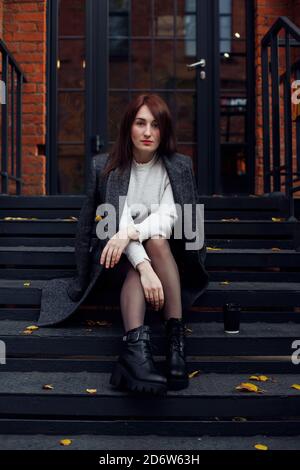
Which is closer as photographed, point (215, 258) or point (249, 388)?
point (249, 388)

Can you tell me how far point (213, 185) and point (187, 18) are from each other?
155cm

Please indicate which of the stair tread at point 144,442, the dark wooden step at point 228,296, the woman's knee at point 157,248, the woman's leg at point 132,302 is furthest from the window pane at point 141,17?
the stair tread at point 144,442

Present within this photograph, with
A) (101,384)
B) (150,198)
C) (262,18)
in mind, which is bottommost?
(101,384)

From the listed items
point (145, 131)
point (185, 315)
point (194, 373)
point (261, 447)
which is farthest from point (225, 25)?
point (261, 447)

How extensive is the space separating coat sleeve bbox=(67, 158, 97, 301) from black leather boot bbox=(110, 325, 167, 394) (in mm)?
463

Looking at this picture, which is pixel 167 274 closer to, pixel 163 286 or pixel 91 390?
pixel 163 286

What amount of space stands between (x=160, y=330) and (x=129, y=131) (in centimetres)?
89

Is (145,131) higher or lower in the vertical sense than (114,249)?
higher

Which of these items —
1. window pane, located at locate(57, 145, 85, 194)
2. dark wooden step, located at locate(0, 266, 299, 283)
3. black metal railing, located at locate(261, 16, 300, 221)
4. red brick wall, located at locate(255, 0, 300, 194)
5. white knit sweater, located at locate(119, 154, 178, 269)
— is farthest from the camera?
window pane, located at locate(57, 145, 85, 194)

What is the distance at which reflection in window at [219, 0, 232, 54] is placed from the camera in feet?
15.9

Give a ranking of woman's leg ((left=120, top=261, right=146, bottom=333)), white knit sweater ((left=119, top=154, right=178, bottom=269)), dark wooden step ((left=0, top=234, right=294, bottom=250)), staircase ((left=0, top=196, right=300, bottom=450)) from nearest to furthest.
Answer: staircase ((left=0, top=196, right=300, bottom=450)) → woman's leg ((left=120, top=261, right=146, bottom=333)) → white knit sweater ((left=119, top=154, right=178, bottom=269)) → dark wooden step ((left=0, top=234, right=294, bottom=250))

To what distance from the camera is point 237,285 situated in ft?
8.95

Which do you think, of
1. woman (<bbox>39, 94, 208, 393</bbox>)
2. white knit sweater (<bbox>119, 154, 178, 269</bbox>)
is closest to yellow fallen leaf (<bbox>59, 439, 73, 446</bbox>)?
woman (<bbox>39, 94, 208, 393</bbox>)

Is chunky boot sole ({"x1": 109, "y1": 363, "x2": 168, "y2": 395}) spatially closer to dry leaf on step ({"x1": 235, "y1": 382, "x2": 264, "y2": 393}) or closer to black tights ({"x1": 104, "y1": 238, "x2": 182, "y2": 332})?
black tights ({"x1": 104, "y1": 238, "x2": 182, "y2": 332})
